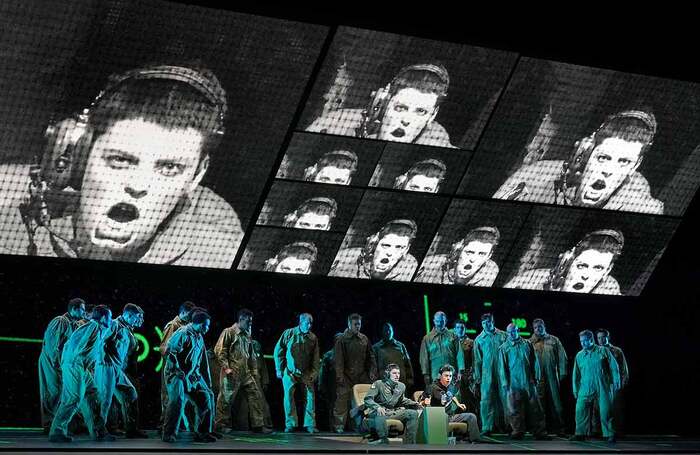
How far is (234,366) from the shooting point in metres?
11.6

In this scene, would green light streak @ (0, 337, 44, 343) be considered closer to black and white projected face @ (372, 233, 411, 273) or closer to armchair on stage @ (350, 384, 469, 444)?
armchair on stage @ (350, 384, 469, 444)

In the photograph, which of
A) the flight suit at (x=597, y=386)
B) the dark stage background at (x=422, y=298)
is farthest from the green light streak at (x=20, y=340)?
the flight suit at (x=597, y=386)

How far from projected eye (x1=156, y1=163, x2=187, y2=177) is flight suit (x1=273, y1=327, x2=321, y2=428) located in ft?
7.81

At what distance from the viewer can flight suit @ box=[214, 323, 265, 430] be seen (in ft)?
37.6

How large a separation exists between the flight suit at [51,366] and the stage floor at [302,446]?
0.31m

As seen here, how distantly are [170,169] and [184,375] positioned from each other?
8.93ft

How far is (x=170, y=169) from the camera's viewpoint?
11.3 m

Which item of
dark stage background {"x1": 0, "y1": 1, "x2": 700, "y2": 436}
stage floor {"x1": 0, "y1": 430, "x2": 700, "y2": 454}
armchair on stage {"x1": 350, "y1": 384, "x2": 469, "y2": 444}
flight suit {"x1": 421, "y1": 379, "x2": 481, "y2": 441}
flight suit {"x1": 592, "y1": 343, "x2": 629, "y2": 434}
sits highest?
dark stage background {"x1": 0, "y1": 1, "x2": 700, "y2": 436}

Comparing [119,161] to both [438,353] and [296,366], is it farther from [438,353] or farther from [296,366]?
[438,353]

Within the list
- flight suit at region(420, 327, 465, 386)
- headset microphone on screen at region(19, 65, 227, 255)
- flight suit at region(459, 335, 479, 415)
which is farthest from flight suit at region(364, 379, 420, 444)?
headset microphone on screen at region(19, 65, 227, 255)

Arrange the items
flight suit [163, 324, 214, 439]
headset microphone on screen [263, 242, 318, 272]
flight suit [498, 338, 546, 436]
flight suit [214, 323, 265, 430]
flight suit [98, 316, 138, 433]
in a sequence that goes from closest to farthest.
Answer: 1. flight suit [163, 324, 214, 439]
2. flight suit [98, 316, 138, 433]
3. flight suit [214, 323, 265, 430]
4. flight suit [498, 338, 546, 436]
5. headset microphone on screen [263, 242, 318, 272]

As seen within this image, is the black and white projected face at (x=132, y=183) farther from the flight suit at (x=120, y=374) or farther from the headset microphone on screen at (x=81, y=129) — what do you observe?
the flight suit at (x=120, y=374)

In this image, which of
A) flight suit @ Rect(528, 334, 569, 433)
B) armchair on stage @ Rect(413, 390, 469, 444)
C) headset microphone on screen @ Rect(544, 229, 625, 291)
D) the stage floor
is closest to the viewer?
the stage floor

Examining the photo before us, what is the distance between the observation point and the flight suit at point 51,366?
10602mm
